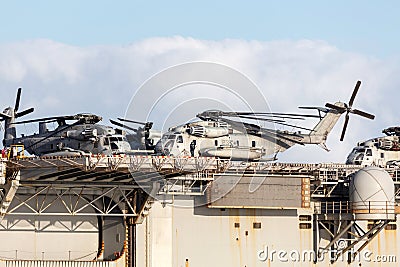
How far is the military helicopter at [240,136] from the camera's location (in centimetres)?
7225

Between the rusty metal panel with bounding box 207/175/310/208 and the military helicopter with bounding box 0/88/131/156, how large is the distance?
8.97 m

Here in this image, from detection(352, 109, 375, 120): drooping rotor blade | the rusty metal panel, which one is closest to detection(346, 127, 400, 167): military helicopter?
detection(352, 109, 375, 120): drooping rotor blade

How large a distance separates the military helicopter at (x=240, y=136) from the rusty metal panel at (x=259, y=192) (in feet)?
34.7

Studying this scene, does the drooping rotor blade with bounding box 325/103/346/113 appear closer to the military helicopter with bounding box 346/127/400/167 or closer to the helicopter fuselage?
the military helicopter with bounding box 346/127/400/167

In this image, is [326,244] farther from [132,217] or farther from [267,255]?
[132,217]

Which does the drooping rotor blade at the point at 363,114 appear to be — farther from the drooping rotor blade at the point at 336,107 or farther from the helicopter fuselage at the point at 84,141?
the helicopter fuselage at the point at 84,141

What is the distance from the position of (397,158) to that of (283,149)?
Answer: 9.04 meters

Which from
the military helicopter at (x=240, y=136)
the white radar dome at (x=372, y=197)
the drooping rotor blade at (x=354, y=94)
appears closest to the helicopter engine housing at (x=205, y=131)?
the military helicopter at (x=240, y=136)

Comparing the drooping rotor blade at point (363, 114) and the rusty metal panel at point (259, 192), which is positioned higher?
the drooping rotor blade at point (363, 114)

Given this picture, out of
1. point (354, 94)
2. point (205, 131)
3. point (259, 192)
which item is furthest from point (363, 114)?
point (259, 192)

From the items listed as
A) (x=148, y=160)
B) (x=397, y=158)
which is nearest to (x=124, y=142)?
(x=148, y=160)

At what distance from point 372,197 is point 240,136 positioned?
16427mm

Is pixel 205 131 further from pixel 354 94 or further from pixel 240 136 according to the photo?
pixel 354 94

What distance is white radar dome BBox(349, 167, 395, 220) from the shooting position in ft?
200
